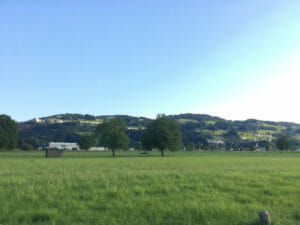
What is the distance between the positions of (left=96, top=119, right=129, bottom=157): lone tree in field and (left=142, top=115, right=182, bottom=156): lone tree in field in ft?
20.0

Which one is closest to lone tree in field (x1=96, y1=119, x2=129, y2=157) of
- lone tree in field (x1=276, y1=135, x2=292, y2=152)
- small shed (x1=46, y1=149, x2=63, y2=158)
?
small shed (x1=46, y1=149, x2=63, y2=158)

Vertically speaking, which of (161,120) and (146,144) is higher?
(161,120)

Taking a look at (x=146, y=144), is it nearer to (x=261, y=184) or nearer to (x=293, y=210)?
(x=261, y=184)

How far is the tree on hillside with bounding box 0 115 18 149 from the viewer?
87.3m

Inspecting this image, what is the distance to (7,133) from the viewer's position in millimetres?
89188

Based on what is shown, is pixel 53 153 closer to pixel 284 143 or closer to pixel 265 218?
pixel 265 218

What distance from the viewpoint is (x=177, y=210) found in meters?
8.03

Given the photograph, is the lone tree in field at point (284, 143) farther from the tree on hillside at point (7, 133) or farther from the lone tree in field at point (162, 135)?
the tree on hillside at point (7, 133)

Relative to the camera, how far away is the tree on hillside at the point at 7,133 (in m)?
87.3

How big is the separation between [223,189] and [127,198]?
15.6ft

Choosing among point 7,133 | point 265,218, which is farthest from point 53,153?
point 265,218

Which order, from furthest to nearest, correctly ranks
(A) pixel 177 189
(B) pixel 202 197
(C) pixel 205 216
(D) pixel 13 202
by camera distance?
1. (A) pixel 177 189
2. (B) pixel 202 197
3. (D) pixel 13 202
4. (C) pixel 205 216

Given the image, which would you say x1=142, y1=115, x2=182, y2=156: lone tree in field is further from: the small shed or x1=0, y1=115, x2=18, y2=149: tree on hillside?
x1=0, y1=115, x2=18, y2=149: tree on hillside

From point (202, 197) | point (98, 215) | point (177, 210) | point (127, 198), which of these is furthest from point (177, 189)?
point (98, 215)
